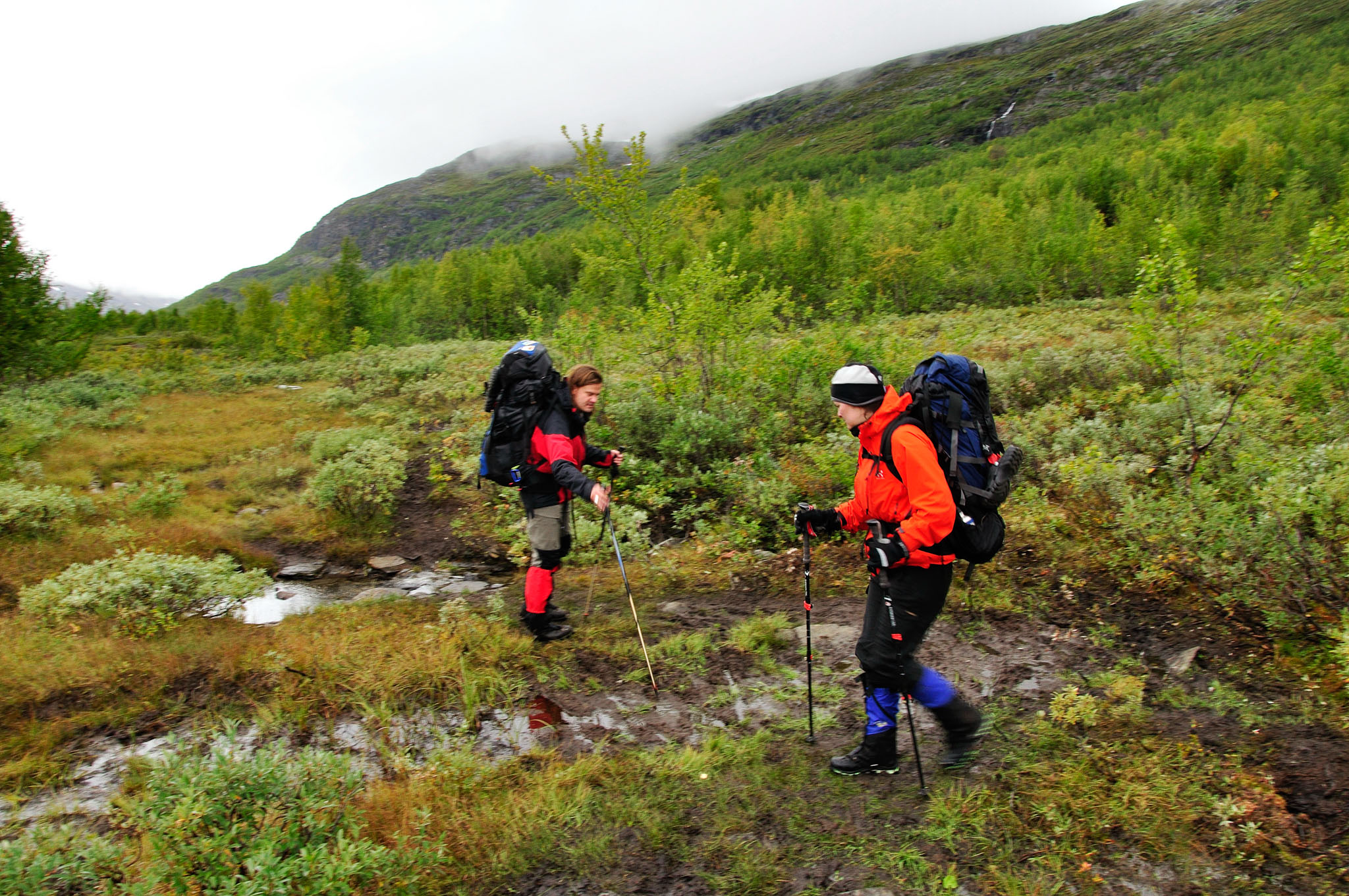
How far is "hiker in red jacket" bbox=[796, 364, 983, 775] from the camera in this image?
3.67m

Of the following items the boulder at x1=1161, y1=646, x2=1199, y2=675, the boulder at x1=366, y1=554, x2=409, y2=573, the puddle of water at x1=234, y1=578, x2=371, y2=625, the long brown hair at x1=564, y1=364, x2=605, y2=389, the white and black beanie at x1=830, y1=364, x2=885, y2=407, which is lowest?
the boulder at x1=1161, y1=646, x2=1199, y2=675

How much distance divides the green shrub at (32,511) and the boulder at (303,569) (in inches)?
134

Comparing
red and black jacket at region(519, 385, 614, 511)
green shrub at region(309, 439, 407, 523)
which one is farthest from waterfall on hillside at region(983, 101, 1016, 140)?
red and black jacket at region(519, 385, 614, 511)

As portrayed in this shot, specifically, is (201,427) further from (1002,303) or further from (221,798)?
(1002,303)

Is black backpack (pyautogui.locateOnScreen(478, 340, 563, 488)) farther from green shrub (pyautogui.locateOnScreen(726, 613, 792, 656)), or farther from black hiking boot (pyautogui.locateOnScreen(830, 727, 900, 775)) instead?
black hiking boot (pyautogui.locateOnScreen(830, 727, 900, 775))

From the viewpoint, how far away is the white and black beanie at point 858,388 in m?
3.92

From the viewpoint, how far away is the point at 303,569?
10000 mm

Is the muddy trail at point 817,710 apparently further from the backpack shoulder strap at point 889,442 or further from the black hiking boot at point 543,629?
the backpack shoulder strap at point 889,442

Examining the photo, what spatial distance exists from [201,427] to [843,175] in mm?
130694

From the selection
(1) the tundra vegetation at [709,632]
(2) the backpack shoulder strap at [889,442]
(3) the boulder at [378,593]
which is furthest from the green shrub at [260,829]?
(3) the boulder at [378,593]

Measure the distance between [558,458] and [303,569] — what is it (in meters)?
6.94

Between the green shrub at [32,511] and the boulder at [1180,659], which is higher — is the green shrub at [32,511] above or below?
above

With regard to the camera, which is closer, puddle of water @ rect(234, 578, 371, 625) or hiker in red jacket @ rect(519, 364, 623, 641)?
hiker in red jacket @ rect(519, 364, 623, 641)

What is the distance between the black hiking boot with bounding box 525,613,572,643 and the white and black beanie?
153 inches
